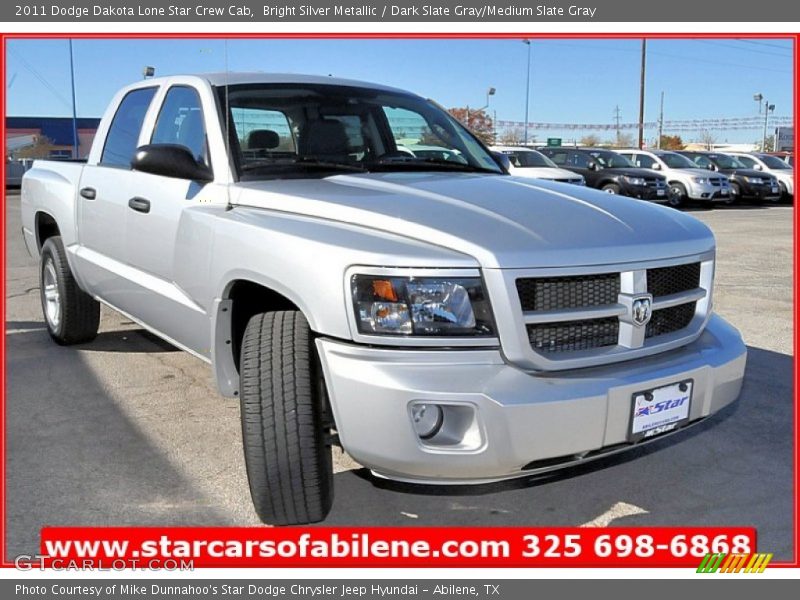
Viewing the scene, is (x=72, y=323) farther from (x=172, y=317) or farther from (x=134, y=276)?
(x=172, y=317)

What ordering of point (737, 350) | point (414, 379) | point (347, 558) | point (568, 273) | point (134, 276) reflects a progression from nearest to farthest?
1. point (414, 379)
2. point (568, 273)
3. point (347, 558)
4. point (737, 350)
5. point (134, 276)

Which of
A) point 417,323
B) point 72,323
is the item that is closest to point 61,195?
point 72,323

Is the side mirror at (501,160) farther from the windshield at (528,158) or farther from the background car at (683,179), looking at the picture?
the background car at (683,179)

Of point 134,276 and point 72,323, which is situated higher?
point 134,276

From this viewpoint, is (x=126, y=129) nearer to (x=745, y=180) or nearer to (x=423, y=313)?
(x=423, y=313)

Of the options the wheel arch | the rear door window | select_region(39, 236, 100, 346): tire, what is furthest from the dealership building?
the wheel arch

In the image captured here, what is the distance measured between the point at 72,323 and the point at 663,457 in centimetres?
385

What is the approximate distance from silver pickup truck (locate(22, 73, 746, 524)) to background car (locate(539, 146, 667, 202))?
1545 centimetres

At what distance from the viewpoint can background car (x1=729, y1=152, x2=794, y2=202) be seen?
23.6 metres

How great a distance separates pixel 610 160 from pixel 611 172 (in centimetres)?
82

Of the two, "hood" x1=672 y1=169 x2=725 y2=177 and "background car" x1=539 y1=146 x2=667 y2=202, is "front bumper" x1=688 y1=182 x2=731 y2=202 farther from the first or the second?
"background car" x1=539 y1=146 x2=667 y2=202

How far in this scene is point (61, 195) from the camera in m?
5.32

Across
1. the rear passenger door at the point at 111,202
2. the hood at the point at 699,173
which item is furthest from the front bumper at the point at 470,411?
the hood at the point at 699,173

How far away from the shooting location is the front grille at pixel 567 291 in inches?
105
